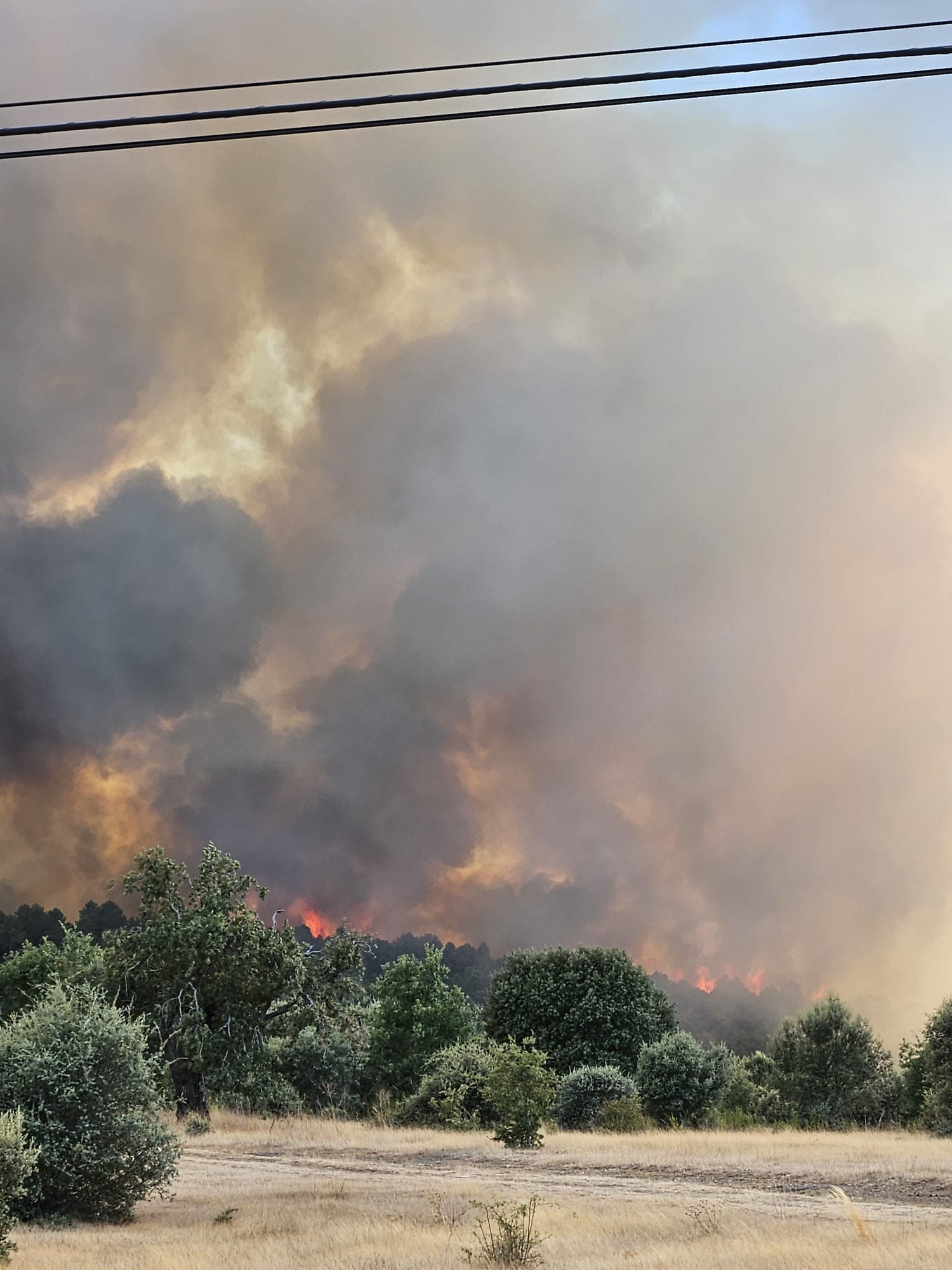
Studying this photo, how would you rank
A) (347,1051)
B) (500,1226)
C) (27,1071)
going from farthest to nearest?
(347,1051)
(27,1071)
(500,1226)

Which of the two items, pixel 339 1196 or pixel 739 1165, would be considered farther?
pixel 739 1165

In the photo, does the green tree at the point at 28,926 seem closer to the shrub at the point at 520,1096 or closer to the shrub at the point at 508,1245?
the shrub at the point at 520,1096

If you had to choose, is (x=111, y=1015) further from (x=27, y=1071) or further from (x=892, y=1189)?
(x=892, y=1189)

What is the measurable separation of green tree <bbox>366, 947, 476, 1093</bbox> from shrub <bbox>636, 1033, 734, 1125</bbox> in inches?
584

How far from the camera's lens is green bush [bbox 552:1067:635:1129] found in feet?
131

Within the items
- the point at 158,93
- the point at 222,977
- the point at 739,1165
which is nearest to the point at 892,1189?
the point at 739,1165

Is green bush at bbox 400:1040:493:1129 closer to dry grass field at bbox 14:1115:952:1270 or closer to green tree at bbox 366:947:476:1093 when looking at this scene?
dry grass field at bbox 14:1115:952:1270

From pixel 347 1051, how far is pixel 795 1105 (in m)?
22.0

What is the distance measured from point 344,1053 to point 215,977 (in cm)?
1501

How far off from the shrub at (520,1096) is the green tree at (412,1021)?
887 inches

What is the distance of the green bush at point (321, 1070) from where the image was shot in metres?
51.6

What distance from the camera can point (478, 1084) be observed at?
41219 mm

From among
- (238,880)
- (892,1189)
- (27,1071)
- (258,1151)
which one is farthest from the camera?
(238,880)

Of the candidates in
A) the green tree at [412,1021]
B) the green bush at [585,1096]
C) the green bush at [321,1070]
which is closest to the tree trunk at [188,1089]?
the green bush at [321,1070]
